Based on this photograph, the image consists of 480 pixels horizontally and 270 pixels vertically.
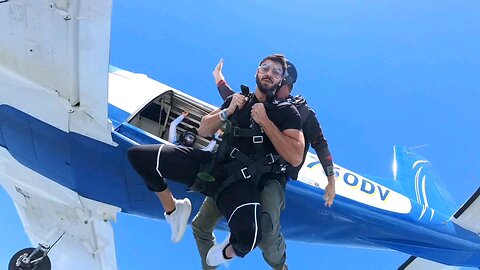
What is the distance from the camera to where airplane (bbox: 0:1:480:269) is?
4777 millimetres

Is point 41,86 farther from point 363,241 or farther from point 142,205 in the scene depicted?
point 363,241

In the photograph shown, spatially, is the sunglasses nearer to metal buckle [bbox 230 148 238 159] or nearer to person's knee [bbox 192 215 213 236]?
metal buckle [bbox 230 148 238 159]

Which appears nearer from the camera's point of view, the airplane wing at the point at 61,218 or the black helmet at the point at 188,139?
the black helmet at the point at 188,139

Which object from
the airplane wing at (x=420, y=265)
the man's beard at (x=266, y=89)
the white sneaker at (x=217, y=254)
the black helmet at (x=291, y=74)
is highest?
the black helmet at (x=291, y=74)

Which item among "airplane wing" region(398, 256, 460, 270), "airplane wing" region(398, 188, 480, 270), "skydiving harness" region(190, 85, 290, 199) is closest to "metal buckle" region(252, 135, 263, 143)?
"skydiving harness" region(190, 85, 290, 199)

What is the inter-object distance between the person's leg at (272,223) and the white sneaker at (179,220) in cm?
64

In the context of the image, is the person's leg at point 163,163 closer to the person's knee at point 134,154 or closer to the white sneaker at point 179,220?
the person's knee at point 134,154

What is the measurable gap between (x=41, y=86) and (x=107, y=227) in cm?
295

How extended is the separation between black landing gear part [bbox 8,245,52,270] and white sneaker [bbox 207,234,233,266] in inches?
161

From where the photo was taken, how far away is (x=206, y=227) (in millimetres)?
4402

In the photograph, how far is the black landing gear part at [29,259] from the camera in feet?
23.9

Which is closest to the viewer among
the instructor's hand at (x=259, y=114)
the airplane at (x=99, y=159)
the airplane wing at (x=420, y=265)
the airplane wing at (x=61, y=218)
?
the instructor's hand at (x=259, y=114)

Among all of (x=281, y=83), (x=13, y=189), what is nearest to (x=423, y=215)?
(x=281, y=83)

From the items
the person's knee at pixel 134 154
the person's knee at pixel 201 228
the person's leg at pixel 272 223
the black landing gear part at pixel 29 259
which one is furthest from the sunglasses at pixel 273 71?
the black landing gear part at pixel 29 259
